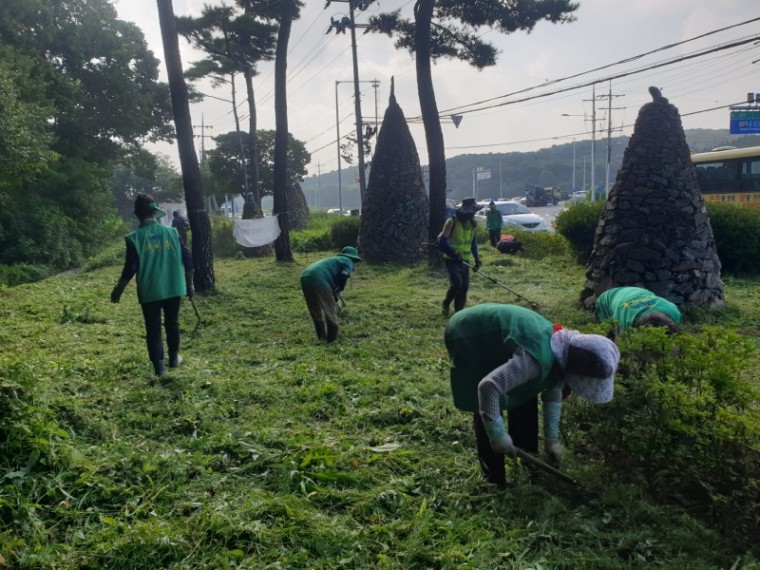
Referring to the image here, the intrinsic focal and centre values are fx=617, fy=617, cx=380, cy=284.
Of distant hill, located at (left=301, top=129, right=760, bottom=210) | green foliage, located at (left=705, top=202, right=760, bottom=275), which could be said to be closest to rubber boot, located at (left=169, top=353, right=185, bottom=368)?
green foliage, located at (left=705, top=202, right=760, bottom=275)

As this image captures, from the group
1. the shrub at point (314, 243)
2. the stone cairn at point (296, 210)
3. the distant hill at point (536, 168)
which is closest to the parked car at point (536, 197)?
the distant hill at point (536, 168)

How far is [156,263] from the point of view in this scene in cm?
561

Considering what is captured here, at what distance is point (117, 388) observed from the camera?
5395 mm

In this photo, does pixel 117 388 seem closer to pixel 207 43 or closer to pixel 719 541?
pixel 719 541

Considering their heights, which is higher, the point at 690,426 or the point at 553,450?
the point at 690,426

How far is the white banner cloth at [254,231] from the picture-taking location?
19177 millimetres

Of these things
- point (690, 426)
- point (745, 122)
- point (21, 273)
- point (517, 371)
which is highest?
point (745, 122)

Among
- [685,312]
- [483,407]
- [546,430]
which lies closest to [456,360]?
[483,407]

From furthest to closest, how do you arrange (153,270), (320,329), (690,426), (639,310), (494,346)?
(320,329)
(153,270)
(639,310)
(494,346)
(690,426)

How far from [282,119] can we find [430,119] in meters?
4.68

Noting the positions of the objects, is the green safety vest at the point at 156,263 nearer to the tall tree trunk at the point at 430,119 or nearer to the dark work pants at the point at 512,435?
the dark work pants at the point at 512,435

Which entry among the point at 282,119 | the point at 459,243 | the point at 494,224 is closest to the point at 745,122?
the point at 494,224

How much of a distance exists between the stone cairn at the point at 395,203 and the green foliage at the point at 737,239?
691cm

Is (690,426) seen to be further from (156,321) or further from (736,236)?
(736,236)
